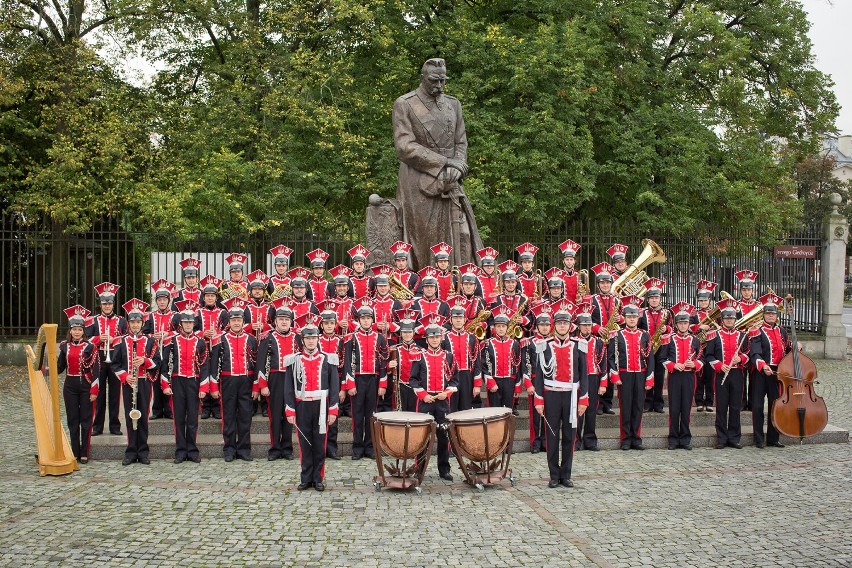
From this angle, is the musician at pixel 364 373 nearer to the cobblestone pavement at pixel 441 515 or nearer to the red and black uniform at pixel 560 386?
the cobblestone pavement at pixel 441 515

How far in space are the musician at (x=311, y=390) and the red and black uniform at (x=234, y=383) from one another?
1.43 metres

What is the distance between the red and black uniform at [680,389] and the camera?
11.4 meters

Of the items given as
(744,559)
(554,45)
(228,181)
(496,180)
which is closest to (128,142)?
(228,181)

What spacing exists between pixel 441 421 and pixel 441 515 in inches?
70.9

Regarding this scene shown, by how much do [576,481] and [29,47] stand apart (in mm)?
17369

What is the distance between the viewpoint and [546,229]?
20891 millimetres

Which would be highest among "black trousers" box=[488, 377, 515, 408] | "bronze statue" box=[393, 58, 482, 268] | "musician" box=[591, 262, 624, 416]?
"bronze statue" box=[393, 58, 482, 268]

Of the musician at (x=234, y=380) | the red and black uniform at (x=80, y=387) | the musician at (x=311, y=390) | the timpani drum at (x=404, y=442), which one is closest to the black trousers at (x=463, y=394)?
the timpani drum at (x=404, y=442)

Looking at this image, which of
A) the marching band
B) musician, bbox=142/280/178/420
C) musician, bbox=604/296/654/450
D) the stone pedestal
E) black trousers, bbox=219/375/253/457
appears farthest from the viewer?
the stone pedestal

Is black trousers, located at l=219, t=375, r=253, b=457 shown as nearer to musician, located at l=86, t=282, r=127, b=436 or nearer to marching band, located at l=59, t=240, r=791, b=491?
marching band, located at l=59, t=240, r=791, b=491

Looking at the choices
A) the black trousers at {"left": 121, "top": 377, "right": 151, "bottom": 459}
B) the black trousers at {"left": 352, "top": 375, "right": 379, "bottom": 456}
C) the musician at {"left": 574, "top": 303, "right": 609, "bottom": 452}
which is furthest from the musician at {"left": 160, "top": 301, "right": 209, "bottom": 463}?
the musician at {"left": 574, "top": 303, "right": 609, "bottom": 452}

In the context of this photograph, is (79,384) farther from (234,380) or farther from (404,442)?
(404,442)

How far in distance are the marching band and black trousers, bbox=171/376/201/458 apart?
2cm

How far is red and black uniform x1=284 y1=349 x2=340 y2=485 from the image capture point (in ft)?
30.9
